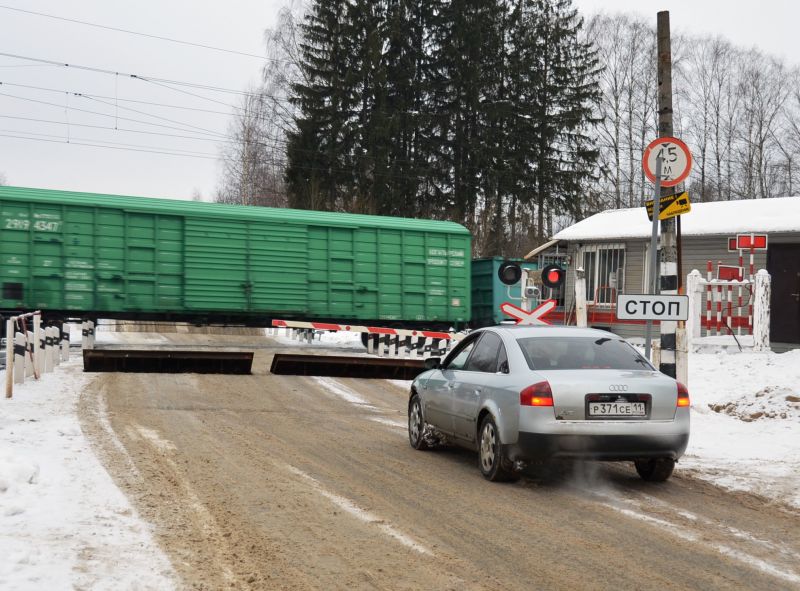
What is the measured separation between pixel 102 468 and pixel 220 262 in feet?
54.3

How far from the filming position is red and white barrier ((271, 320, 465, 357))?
22911 mm

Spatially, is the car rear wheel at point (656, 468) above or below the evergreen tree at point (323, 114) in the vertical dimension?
below

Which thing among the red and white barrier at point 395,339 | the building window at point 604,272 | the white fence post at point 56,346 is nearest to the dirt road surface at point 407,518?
the white fence post at point 56,346

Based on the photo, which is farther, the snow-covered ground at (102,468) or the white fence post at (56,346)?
the white fence post at (56,346)

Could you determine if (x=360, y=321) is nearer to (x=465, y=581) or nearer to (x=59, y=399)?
(x=59, y=399)

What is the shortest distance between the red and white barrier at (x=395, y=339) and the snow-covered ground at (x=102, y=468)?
7.32 m

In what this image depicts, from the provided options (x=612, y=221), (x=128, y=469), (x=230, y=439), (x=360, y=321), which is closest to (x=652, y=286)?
(x=230, y=439)

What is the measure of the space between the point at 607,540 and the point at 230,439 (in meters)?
5.21

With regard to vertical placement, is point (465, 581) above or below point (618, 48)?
below

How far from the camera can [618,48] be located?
55.7 m

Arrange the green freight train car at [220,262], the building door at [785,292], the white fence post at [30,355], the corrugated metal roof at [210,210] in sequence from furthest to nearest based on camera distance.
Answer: the corrugated metal roof at [210,210] → the green freight train car at [220,262] → the building door at [785,292] → the white fence post at [30,355]

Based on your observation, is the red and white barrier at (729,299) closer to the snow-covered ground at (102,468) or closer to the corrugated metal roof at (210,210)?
the snow-covered ground at (102,468)

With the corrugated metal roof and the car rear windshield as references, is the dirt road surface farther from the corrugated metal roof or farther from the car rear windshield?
the corrugated metal roof

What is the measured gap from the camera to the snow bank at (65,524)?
485 centimetres
